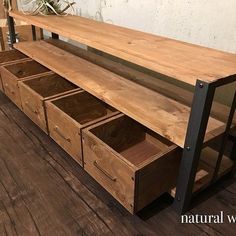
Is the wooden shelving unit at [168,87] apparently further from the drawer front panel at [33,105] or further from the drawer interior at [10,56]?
the drawer interior at [10,56]

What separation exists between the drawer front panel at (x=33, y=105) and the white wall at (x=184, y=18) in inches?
28.8

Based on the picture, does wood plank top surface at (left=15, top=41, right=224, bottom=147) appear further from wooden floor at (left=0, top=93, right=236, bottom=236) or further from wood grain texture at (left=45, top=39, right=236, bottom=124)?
wooden floor at (left=0, top=93, right=236, bottom=236)

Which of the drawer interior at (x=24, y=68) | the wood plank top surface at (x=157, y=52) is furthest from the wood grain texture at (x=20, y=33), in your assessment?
the wood plank top surface at (x=157, y=52)

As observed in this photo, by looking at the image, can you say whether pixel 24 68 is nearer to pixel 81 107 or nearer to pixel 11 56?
pixel 11 56

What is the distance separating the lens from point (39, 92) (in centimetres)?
151

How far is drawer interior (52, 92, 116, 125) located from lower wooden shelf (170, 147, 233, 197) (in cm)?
50

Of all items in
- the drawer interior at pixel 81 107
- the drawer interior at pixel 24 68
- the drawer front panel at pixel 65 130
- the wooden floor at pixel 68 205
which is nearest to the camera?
the wooden floor at pixel 68 205

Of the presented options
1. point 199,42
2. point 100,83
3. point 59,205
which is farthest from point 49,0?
point 59,205

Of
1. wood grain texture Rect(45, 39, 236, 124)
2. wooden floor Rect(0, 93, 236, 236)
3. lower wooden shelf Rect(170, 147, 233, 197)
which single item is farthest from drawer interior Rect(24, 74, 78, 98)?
lower wooden shelf Rect(170, 147, 233, 197)

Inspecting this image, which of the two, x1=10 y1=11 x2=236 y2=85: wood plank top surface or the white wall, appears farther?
the white wall

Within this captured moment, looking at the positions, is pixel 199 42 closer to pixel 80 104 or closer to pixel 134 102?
pixel 134 102

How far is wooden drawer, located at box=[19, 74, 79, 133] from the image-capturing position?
133cm

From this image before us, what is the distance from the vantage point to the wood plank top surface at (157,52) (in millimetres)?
833

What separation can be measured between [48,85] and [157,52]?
0.77 metres
